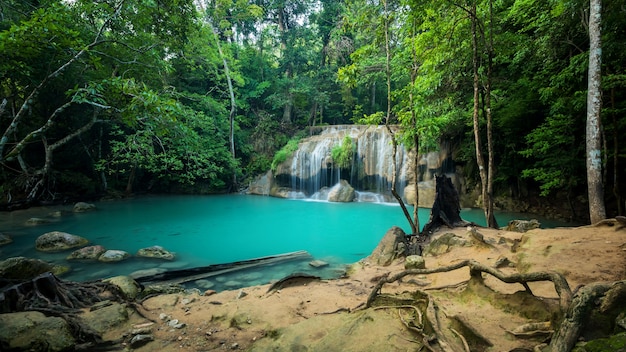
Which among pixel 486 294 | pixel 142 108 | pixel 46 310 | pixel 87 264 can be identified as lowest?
pixel 87 264

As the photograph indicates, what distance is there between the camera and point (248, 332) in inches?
128

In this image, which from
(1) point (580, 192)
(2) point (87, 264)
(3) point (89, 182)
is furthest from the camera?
(3) point (89, 182)

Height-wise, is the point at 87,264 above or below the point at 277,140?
below

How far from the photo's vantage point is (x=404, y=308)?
2674 millimetres

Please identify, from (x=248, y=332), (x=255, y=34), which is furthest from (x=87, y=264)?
(x=255, y=34)

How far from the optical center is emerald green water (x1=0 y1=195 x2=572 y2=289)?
22.7ft

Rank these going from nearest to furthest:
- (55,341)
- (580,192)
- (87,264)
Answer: (55,341) < (87,264) < (580,192)

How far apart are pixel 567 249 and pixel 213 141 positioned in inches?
710

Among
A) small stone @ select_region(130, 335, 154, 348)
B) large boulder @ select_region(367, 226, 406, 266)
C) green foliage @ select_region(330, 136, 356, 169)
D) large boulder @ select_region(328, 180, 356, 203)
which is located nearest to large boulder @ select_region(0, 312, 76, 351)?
small stone @ select_region(130, 335, 154, 348)

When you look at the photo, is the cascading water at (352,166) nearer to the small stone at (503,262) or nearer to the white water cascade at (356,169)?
the white water cascade at (356,169)

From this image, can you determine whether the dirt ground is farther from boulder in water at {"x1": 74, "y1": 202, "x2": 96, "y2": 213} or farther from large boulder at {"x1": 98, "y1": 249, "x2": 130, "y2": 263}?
boulder in water at {"x1": 74, "y1": 202, "x2": 96, "y2": 213}

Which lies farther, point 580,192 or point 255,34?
point 255,34

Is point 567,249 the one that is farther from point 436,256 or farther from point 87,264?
point 87,264

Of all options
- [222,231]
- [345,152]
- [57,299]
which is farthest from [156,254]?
[345,152]
